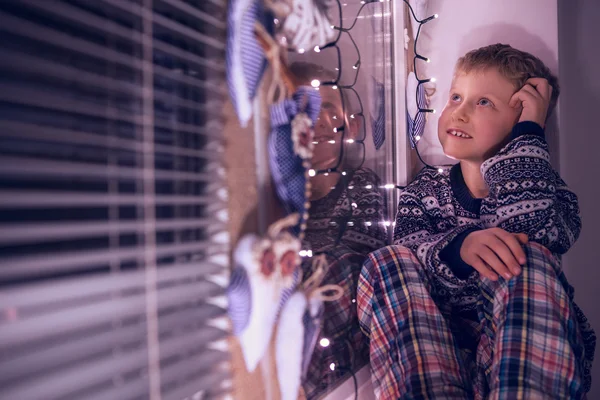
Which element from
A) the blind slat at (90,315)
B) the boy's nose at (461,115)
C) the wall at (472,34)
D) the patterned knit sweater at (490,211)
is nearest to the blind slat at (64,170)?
the blind slat at (90,315)

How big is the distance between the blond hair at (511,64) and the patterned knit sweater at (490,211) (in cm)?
16

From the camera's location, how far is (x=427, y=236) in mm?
1200

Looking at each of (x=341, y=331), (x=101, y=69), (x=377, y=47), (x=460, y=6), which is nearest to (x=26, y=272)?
(x=101, y=69)

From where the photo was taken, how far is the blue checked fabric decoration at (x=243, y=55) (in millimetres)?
592

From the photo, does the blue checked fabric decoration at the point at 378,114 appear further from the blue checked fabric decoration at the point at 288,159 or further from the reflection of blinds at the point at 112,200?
the reflection of blinds at the point at 112,200

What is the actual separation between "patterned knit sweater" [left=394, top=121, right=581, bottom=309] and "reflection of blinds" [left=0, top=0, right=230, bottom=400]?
0.63 m

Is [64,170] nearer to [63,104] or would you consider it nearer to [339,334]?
[63,104]

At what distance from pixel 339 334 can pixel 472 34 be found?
102 cm

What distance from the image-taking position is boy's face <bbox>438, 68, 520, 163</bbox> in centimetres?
127

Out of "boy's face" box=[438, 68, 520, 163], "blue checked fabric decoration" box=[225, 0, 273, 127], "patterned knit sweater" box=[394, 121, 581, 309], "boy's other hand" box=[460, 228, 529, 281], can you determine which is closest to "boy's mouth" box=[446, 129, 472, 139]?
"boy's face" box=[438, 68, 520, 163]

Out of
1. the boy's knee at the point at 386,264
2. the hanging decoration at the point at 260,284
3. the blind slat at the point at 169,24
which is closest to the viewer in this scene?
A: the blind slat at the point at 169,24

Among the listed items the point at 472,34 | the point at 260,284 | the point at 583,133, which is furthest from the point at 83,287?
the point at 583,133

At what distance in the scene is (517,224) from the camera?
3.44 feet

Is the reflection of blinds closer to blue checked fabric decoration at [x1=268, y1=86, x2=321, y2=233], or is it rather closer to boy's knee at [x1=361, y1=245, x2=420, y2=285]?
blue checked fabric decoration at [x1=268, y1=86, x2=321, y2=233]
